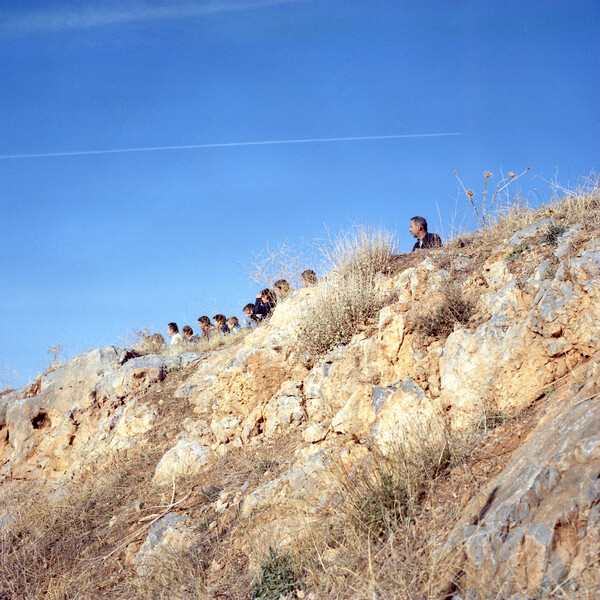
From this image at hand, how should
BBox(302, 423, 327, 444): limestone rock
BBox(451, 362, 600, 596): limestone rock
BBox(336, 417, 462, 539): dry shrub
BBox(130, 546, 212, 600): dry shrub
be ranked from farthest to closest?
BBox(302, 423, 327, 444): limestone rock < BBox(130, 546, 212, 600): dry shrub < BBox(336, 417, 462, 539): dry shrub < BBox(451, 362, 600, 596): limestone rock

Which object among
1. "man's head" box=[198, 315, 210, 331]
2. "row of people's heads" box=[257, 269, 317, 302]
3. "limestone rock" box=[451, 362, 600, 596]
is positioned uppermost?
"man's head" box=[198, 315, 210, 331]

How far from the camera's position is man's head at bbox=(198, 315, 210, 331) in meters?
12.6

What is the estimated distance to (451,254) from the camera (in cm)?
730

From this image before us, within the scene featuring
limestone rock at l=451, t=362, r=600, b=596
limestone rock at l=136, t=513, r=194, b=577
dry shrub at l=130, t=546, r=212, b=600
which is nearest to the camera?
limestone rock at l=451, t=362, r=600, b=596

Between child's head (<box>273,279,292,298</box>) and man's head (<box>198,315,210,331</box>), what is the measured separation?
11.8 feet

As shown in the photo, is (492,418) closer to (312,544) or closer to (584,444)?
(584,444)

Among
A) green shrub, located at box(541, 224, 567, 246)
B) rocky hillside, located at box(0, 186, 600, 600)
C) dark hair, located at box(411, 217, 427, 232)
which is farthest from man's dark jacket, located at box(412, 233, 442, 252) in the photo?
green shrub, located at box(541, 224, 567, 246)

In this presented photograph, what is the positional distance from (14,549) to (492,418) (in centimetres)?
542

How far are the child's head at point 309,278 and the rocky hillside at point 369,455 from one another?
2.18 feet

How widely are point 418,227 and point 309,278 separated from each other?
1.99 metres

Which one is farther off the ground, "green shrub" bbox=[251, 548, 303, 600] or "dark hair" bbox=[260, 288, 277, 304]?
"dark hair" bbox=[260, 288, 277, 304]

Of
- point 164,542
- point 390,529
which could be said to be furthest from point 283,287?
point 390,529

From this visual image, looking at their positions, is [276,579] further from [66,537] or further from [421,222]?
[421,222]

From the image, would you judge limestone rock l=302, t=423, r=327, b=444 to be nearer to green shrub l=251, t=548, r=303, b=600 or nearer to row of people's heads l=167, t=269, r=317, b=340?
green shrub l=251, t=548, r=303, b=600
